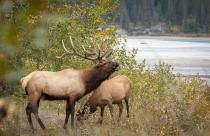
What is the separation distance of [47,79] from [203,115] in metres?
2.48

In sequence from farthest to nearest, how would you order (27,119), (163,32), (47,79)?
(163,32) → (27,119) → (47,79)

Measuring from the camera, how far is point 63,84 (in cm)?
962

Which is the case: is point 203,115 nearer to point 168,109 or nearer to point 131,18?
point 168,109

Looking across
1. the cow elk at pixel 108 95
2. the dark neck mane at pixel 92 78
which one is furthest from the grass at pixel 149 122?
the dark neck mane at pixel 92 78

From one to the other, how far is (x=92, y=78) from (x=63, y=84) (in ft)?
2.01

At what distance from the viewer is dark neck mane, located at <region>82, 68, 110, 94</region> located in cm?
993

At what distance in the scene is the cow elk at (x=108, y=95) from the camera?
10.9 m

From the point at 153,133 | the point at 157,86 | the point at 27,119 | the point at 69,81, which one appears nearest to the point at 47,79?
the point at 69,81

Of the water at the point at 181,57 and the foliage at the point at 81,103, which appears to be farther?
the water at the point at 181,57

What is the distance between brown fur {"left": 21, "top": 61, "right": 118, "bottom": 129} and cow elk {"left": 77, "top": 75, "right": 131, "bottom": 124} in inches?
26.9

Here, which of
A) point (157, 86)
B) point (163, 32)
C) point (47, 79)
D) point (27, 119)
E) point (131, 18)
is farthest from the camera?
point (131, 18)

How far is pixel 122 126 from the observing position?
1035 centimetres

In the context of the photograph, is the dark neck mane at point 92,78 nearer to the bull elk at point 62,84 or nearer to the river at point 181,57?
the bull elk at point 62,84

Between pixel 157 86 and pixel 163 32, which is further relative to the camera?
pixel 163 32
